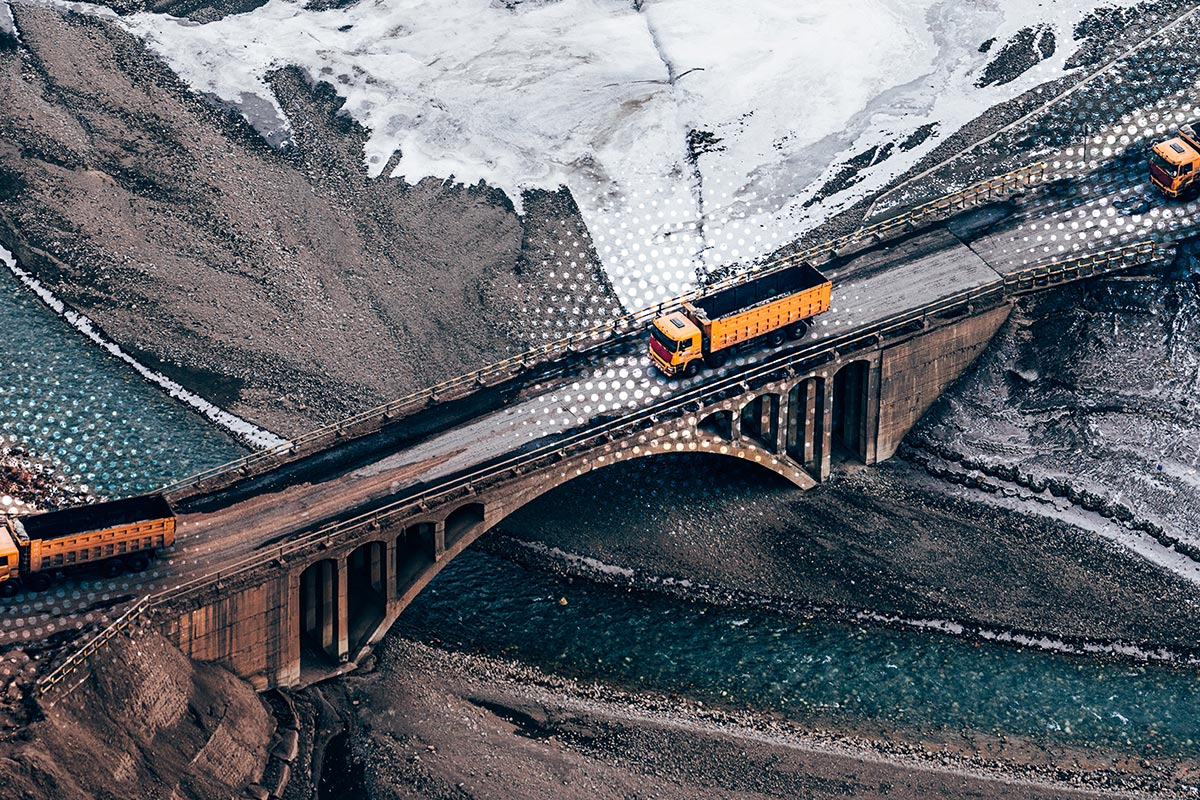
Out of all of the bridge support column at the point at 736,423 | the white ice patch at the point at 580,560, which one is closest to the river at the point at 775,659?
the white ice patch at the point at 580,560

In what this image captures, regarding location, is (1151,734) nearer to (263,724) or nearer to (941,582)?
(941,582)

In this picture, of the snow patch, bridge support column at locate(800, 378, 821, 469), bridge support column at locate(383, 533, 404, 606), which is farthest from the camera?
the snow patch

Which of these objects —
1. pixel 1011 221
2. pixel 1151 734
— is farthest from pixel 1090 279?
pixel 1151 734

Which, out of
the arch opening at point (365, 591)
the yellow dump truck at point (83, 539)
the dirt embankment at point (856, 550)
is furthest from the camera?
the dirt embankment at point (856, 550)

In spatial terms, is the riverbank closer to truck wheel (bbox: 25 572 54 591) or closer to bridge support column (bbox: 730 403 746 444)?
truck wheel (bbox: 25 572 54 591)

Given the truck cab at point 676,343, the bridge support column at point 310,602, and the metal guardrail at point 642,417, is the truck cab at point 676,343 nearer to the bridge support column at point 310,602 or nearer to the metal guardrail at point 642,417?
the metal guardrail at point 642,417

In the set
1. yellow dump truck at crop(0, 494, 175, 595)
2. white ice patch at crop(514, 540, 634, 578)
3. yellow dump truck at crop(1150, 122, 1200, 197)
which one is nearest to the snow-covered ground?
yellow dump truck at crop(1150, 122, 1200, 197)

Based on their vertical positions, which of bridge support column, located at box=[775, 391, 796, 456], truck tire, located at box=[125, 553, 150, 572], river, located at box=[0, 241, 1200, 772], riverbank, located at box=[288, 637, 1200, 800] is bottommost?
riverbank, located at box=[288, 637, 1200, 800]
